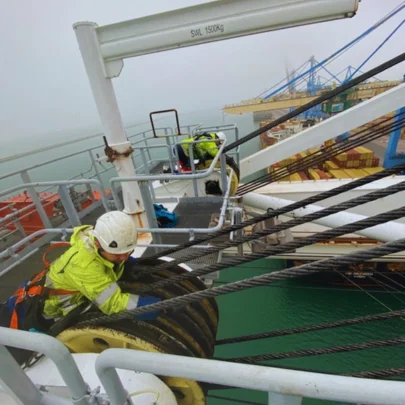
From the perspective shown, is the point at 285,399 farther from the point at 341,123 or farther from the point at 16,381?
the point at 341,123

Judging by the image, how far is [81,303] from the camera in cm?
203

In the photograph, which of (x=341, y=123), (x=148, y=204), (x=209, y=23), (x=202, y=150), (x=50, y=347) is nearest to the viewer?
(x=50, y=347)

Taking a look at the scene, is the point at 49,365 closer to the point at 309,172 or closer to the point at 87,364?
the point at 87,364

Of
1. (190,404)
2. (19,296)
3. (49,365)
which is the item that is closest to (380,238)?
(190,404)

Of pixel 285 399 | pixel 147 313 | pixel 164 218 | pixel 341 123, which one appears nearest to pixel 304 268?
pixel 285 399

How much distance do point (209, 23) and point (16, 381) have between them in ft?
10.2

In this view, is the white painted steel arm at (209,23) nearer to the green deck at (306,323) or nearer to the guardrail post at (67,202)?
the guardrail post at (67,202)

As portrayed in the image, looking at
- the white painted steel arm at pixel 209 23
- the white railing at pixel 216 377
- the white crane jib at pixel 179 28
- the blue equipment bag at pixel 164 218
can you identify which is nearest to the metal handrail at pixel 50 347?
the white railing at pixel 216 377

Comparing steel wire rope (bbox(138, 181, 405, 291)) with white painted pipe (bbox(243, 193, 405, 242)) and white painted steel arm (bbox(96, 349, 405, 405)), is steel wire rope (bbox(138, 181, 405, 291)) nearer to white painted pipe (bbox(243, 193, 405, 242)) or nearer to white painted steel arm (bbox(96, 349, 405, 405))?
white painted steel arm (bbox(96, 349, 405, 405))

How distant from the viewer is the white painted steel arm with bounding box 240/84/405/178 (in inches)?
163

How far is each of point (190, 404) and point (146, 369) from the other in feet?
4.90

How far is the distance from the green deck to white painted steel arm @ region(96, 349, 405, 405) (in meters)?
4.85

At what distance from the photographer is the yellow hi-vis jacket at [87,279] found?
5.78 ft

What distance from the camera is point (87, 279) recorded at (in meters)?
1.78
